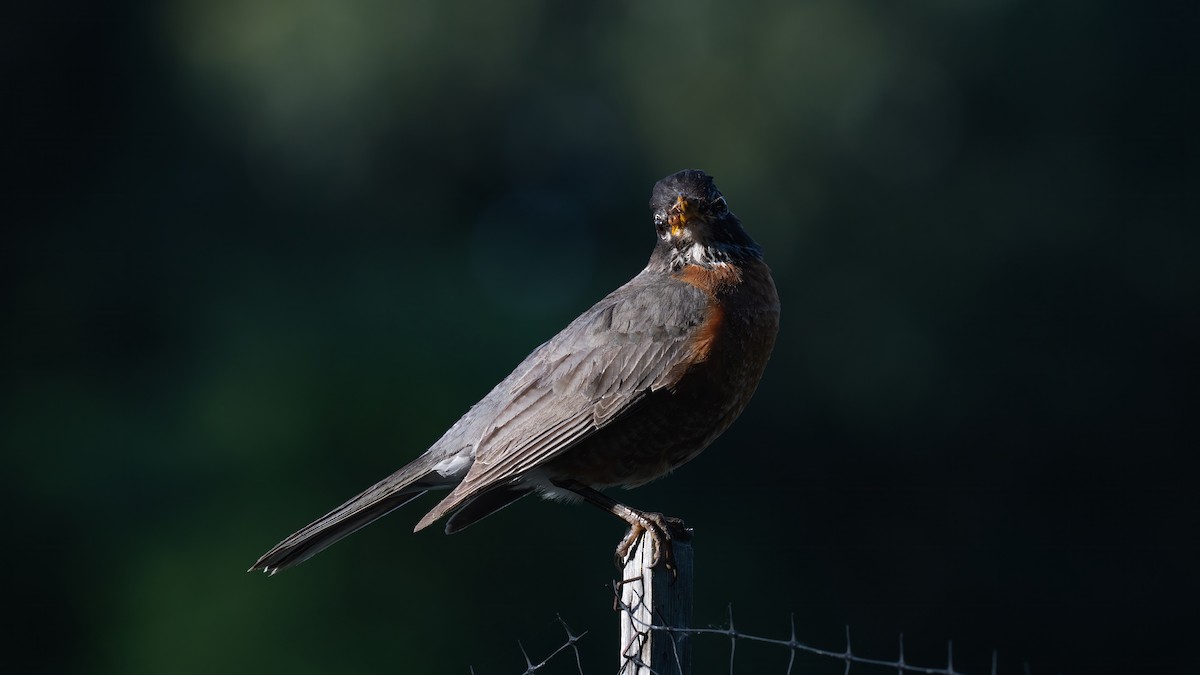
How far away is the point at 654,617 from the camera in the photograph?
3297 mm

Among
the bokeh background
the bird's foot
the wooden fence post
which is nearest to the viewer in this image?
the wooden fence post

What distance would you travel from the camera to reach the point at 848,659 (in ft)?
8.81

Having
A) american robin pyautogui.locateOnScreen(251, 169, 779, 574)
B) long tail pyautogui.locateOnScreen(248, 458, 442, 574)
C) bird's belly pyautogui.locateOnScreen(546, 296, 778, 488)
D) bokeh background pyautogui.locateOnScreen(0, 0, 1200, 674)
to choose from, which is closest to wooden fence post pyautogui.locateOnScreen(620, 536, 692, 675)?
american robin pyautogui.locateOnScreen(251, 169, 779, 574)

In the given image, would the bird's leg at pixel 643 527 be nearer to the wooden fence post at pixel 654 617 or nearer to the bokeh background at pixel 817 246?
the wooden fence post at pixel 654 617

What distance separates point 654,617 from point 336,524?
1571 millimetres

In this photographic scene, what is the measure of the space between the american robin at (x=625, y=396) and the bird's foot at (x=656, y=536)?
0.13 m

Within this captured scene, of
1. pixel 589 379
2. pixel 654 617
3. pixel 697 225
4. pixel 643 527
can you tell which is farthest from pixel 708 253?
pixel 654 617

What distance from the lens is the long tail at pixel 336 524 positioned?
4.47 m

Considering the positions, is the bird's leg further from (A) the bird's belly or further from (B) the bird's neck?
(B) the bird's neck

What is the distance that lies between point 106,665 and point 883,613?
26.7ft

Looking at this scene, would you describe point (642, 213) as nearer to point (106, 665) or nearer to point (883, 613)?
point (883, 613)

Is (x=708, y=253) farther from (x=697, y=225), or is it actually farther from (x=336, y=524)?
(x=336, y=524)

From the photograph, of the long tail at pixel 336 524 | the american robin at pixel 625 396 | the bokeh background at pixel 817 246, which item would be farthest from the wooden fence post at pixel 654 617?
the bokeh background at pixel 817 246

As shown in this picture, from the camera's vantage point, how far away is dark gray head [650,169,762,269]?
15.9 feet
